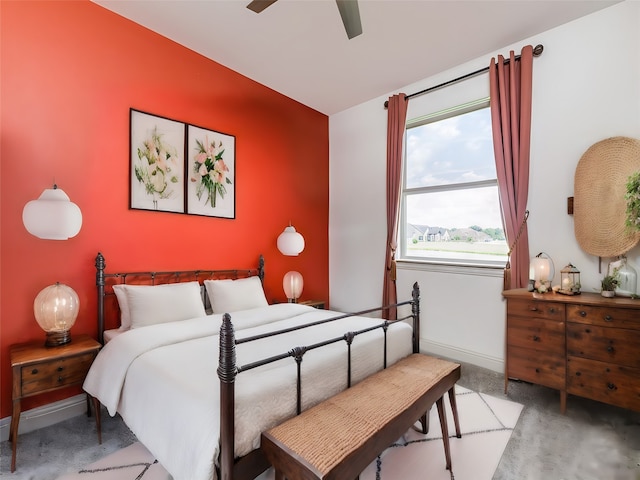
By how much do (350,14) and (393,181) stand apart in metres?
2.27

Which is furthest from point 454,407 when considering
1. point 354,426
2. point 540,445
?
point 354,426

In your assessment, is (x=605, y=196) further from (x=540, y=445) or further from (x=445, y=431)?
(x=445, y=431)

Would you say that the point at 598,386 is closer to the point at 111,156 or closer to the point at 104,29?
the point at 111,156

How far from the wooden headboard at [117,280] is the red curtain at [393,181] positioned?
1961mm

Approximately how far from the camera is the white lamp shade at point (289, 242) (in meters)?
3.75

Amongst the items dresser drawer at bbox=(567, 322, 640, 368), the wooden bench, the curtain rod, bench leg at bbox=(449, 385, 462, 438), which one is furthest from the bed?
the curtain rod

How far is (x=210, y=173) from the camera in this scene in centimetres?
327

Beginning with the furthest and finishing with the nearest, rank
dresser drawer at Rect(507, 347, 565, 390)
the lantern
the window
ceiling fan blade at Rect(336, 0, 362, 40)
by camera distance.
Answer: the window < the lantern < dresser drawer at Rect(507, 347, 565, 390) < ceiling fan blade at Rect(336, 0, 362, 40)

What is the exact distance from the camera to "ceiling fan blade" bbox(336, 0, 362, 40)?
1759 mm

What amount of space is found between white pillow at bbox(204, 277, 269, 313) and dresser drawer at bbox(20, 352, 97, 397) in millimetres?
1014

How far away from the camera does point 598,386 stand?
2168 mm

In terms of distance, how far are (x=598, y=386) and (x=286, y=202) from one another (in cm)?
345

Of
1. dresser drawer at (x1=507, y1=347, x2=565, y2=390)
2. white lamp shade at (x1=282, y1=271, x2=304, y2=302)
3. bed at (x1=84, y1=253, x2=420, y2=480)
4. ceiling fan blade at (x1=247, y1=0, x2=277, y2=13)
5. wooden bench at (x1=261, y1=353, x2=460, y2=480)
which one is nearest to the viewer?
wooden bench at (x1=261, y1=353, x2=460, y2=480)

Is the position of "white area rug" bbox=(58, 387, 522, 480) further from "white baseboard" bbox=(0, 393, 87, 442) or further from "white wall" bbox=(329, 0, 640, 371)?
"white wall" bbox=(329, 0, 640, 371)
